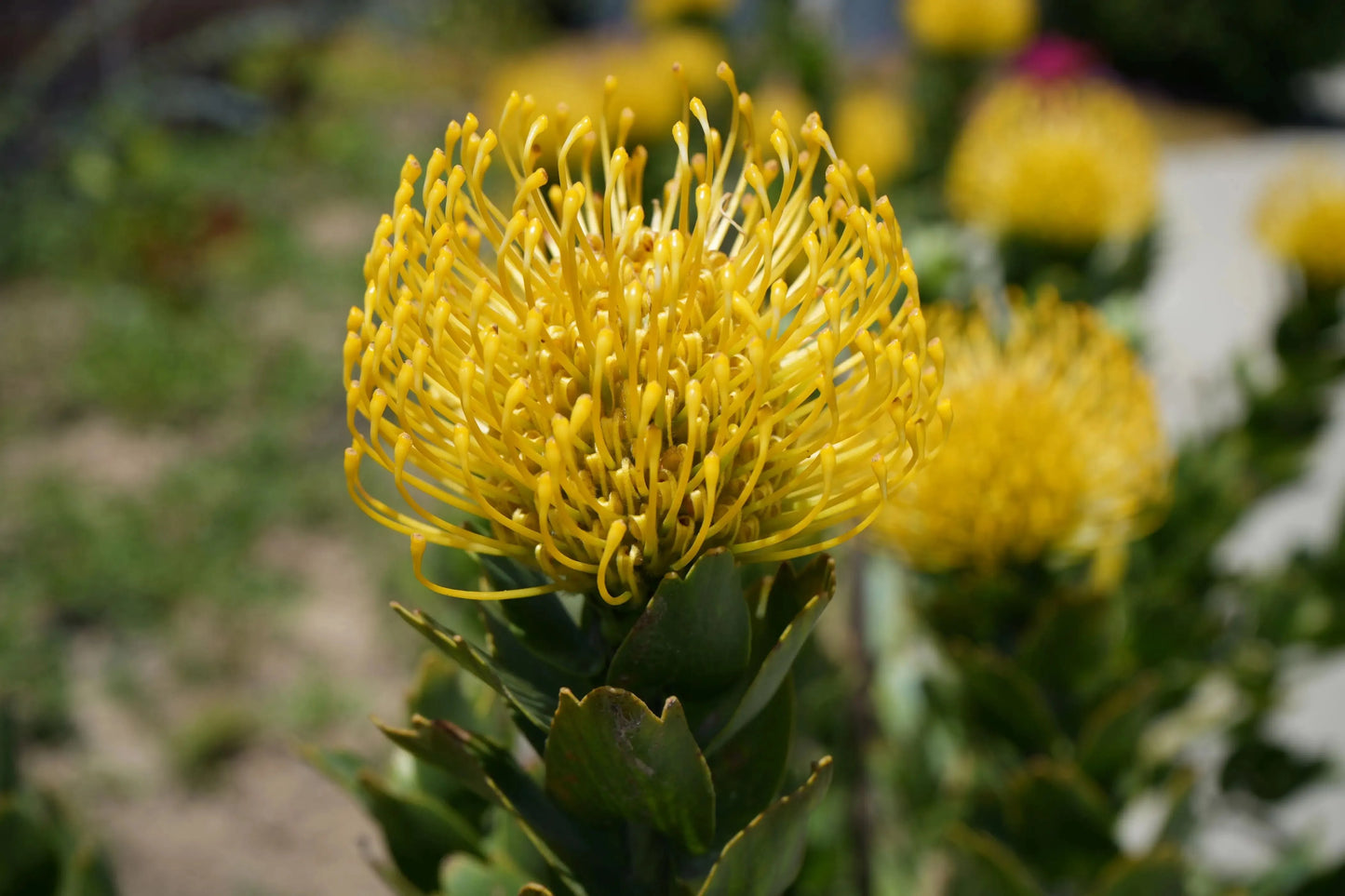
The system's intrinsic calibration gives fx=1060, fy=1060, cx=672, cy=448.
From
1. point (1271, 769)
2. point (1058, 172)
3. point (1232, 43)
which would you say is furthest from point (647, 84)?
point (1232, 43)

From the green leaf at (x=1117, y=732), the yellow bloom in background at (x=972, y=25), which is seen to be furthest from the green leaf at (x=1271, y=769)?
the yellow bloom in background at (x=972, y=25)

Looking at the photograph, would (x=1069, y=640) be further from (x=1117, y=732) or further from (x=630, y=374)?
(x=630, y=374)

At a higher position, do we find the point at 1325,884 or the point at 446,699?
the point at 446,699

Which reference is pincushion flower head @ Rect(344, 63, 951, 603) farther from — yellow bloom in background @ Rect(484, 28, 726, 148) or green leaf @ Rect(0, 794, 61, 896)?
yellow bloom in background @ Rect(484, 28, 726, 148)

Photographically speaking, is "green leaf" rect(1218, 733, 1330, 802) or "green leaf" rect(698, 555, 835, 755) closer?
"green leaf" rect(698, 555, 835, 755)

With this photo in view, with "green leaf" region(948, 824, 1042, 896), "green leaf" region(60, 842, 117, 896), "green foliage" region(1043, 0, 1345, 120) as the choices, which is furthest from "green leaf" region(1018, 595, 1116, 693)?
"green foliage" region(1043, 0, 1345, 120)
